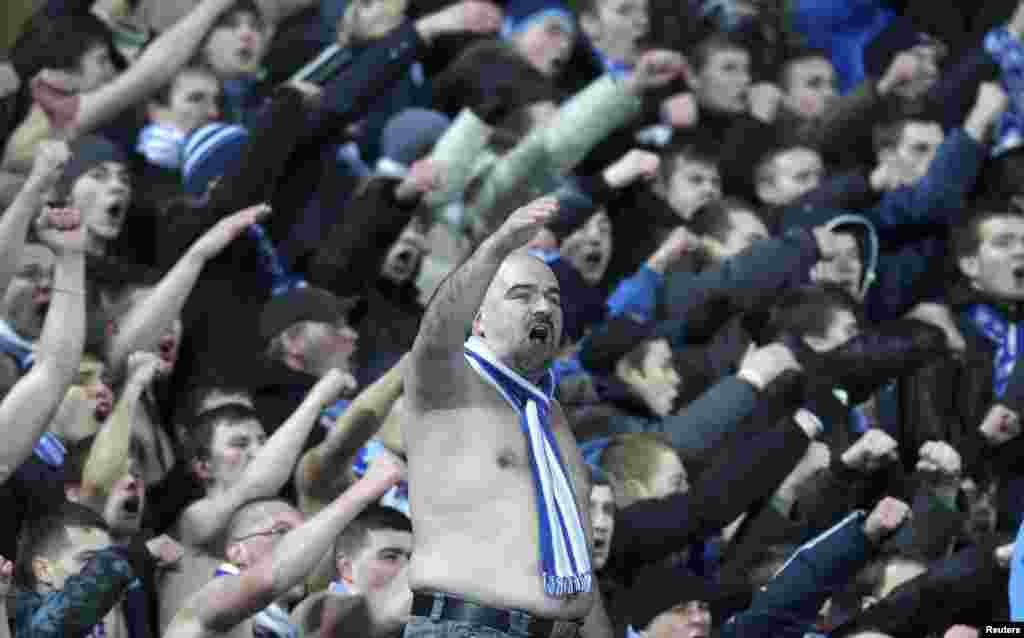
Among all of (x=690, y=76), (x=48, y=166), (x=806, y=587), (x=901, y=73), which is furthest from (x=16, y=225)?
(x=901, y=73)

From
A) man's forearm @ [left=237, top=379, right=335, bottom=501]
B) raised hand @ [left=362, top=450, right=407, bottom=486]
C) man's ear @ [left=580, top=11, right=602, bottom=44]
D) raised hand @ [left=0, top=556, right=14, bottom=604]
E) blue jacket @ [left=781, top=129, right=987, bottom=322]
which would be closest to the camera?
raised hand @ [left=0, top=556, right=14, bottom=604]

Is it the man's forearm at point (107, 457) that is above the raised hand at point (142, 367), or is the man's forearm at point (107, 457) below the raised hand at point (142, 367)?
below

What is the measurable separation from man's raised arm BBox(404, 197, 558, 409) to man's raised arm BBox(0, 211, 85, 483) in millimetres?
1622

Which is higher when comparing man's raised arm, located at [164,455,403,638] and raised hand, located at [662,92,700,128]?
man's raised arm, located at [164,455,403,638]

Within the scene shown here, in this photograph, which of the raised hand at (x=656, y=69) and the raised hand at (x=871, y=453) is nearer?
the raised hand at (x=871, y=453)

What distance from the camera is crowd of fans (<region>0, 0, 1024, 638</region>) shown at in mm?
7038

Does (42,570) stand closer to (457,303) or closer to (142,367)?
(142,367)

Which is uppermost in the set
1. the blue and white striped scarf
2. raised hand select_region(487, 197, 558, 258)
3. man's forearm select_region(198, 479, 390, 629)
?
raised hand select_region(487, 197, 558, 258)

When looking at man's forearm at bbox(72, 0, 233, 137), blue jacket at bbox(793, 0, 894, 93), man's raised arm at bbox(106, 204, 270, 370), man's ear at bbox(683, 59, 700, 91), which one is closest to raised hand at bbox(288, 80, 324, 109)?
man's forearm at bbox(72, 0, 233, 137)

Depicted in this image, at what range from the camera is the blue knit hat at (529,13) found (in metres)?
11.7

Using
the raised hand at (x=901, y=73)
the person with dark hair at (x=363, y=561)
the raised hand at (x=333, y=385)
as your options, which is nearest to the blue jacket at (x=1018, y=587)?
the person with dark hair at (x=363, y=561)

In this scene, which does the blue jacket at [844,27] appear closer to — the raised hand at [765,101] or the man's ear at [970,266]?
the raised hand at [765,101]

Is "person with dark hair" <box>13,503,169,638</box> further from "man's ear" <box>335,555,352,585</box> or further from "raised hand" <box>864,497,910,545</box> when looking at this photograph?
"raised hand" <box>864,497,910,545</box>

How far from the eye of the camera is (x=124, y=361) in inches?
350
